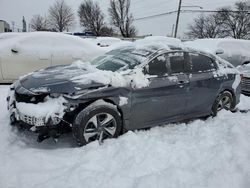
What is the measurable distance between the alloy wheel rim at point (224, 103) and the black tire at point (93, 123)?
7.90 ft

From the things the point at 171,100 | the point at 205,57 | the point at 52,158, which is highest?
the point at 205,57

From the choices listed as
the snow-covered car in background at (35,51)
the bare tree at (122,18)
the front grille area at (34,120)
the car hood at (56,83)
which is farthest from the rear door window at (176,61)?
the bare tree at (122,18)

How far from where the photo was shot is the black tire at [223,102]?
5.73 meters

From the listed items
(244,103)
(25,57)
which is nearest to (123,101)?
(244,103)

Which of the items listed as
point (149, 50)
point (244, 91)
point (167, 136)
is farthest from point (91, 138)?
point (244, 91)

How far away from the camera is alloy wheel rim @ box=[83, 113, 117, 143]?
163 inches

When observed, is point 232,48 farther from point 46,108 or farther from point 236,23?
point 236,23

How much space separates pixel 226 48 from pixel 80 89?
30.2ft

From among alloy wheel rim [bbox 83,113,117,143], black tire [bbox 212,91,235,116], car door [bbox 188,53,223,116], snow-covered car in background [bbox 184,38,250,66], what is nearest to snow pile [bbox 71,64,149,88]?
alloy wheel rim [bbox 83,113,117,143]

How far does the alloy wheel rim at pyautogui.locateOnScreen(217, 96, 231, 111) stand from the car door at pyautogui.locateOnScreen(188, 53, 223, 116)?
29 cm

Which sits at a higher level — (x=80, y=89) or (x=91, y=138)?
(x=80, y=89)

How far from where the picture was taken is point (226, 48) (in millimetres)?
11812

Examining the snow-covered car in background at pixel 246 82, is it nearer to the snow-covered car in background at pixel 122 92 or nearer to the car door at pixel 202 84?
the snow-covered car in background at pixel 122 92

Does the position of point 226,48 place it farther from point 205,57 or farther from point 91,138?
point 91,138
